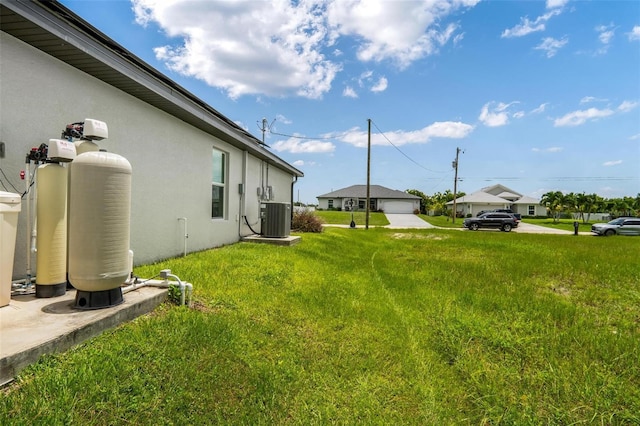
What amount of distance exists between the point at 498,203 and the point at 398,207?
1396 cm

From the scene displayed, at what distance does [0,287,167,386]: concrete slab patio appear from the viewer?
6.72ft

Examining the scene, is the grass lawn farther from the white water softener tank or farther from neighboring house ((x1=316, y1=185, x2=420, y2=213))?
neighboring house ((x1=316, y1=185, x2=420, y2=213))

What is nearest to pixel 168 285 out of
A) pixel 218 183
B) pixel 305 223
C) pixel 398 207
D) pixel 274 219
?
pixel 218 183

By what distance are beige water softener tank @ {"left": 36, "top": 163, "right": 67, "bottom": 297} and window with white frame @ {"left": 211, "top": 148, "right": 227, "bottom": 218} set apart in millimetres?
4763

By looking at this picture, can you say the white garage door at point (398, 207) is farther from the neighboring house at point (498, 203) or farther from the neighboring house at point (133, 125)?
the neighboring house at point (133, 125)

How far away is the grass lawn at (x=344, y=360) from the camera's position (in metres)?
2.12

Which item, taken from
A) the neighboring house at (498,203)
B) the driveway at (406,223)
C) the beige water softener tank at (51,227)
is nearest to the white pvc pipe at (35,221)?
the beige water softener tank at (51,227)

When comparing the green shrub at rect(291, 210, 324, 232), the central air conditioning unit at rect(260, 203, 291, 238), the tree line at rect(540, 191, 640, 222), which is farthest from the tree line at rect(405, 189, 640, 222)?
the central air conditioning unit at rect(260, 203, 291, 238)

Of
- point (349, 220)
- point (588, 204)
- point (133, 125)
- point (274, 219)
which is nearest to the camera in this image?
point (133, 125)

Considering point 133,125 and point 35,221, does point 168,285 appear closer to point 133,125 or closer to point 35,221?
point 35,221

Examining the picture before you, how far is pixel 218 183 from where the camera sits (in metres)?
8.20

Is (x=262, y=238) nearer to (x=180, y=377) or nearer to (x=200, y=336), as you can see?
(x=200, y=336)

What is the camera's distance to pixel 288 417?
7.25 feet

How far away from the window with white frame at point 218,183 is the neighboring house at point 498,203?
46.1 m
